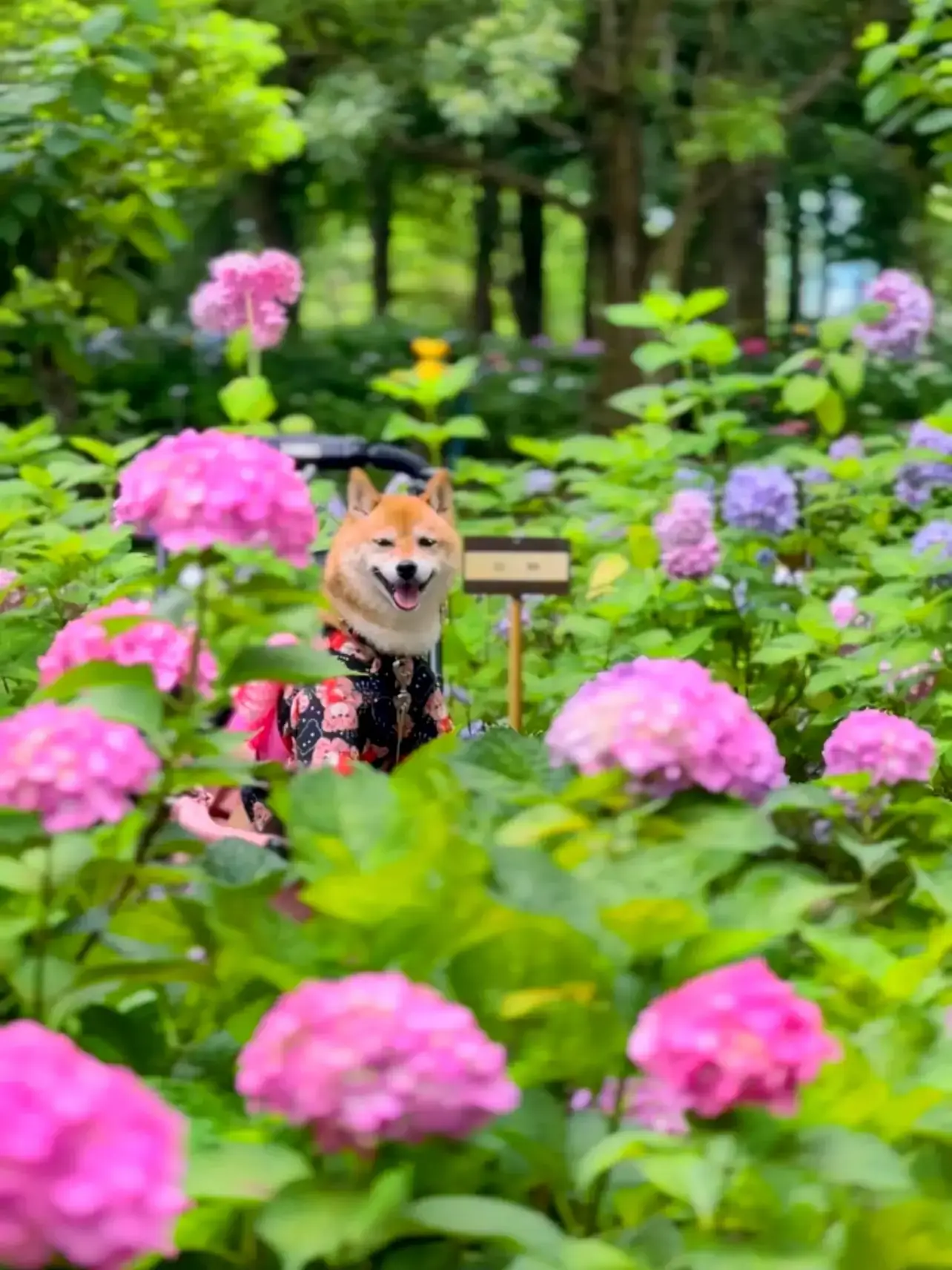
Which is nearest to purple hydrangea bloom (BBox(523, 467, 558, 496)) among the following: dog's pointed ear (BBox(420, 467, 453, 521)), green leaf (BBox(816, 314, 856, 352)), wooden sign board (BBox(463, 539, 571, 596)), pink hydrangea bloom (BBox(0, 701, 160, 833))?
green leaf (BBox(816, 314, 856, 352))

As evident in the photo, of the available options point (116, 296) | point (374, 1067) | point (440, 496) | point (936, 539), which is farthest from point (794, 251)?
point (374, 1067)

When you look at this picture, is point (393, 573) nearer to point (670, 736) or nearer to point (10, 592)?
point (10, 592)

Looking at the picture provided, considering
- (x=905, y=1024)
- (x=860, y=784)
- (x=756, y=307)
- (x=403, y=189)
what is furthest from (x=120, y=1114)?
(x=403, y=189)

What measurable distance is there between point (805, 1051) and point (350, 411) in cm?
1489

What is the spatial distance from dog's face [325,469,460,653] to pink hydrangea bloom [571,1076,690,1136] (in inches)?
69.5

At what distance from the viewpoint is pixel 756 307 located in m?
17.6

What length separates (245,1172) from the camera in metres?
1.00

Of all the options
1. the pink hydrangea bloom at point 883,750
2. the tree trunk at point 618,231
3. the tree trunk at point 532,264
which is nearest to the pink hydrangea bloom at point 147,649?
the pink hydrangea bloom at point 883,750

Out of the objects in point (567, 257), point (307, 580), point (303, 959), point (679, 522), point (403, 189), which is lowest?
point (567, 257)

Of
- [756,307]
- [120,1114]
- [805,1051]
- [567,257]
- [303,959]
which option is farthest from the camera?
[567,257]

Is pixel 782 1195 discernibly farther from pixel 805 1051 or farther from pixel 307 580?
pixel 307 580

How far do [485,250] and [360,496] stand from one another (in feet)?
69.7

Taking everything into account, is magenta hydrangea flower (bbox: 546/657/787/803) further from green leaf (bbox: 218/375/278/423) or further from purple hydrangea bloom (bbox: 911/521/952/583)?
green leaf (bbox: 218/375/278/423)

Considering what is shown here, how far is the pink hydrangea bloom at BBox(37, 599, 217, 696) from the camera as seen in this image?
4.46 feet
